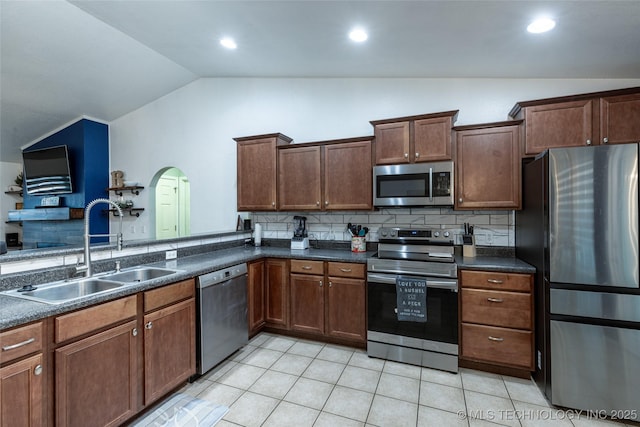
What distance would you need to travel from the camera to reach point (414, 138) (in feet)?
9.17

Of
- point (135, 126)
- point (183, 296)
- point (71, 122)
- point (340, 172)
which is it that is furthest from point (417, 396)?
point (71, 122)

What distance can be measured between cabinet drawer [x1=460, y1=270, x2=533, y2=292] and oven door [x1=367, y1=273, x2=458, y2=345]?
12 cm

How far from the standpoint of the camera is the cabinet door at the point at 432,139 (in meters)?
2.68

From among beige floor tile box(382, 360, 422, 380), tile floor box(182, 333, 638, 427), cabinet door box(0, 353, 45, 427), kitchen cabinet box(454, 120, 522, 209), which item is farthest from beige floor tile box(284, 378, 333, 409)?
kitchen cabinet box(454, 120, 522, 209)

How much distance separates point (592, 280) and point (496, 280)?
58 cm

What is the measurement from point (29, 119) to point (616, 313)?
24.3ft

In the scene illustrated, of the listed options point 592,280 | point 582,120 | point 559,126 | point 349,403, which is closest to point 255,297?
point 349,403

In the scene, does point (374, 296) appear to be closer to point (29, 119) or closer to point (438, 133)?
point (438, 133)

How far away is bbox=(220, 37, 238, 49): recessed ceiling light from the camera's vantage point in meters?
2.79

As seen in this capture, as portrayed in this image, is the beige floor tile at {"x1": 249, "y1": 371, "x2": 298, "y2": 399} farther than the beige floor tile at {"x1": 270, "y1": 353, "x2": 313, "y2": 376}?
No

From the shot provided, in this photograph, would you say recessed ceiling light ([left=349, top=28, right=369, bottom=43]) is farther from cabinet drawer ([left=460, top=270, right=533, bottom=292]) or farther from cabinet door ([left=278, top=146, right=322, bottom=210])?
cabinet drawer ([left=460, top=270, right=533, bottom=292])

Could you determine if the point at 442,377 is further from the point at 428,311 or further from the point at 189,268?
the point at 189,268

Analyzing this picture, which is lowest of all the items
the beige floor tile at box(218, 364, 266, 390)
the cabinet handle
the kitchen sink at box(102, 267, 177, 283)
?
the beige floor tile at box(218, 364, 266, 390)

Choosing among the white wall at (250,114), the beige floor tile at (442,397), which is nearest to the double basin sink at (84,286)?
the white wall at (250,114)
